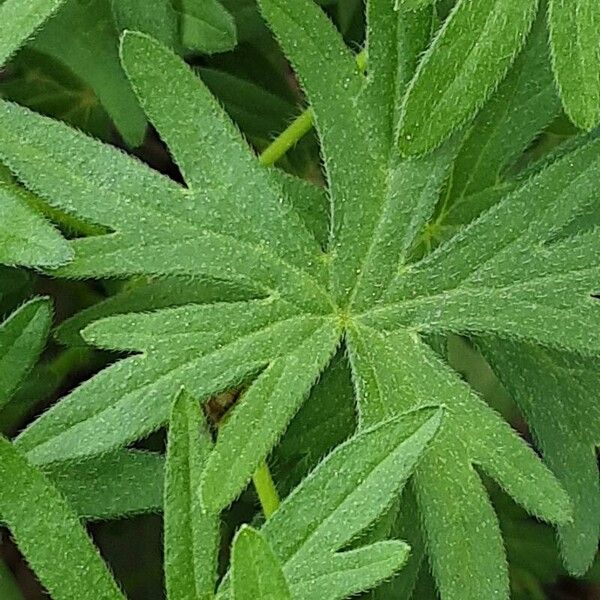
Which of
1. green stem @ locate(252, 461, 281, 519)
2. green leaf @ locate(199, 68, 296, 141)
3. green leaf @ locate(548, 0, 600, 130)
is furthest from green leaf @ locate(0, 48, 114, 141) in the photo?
green leaf @ locate(548, 0, 600, 130)

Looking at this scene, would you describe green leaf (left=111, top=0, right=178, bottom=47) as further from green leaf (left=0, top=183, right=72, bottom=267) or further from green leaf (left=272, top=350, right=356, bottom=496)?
green leaf (left=272, top=350, right=356, bottom=496)

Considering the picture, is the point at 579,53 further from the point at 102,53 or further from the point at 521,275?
the point at 102,53

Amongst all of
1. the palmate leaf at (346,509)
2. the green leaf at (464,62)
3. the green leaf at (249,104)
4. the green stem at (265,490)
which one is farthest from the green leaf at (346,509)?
the green leaf at (249,104)

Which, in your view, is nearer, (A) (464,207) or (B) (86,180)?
(B) (86,180)

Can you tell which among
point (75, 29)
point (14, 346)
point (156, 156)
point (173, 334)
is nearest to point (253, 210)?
point (173, 334)

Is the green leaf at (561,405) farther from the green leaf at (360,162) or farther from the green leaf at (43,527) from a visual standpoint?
the green leaf at (43,527)

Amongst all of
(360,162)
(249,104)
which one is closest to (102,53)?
(249,104)

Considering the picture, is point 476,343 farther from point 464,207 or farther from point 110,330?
point 110,330
